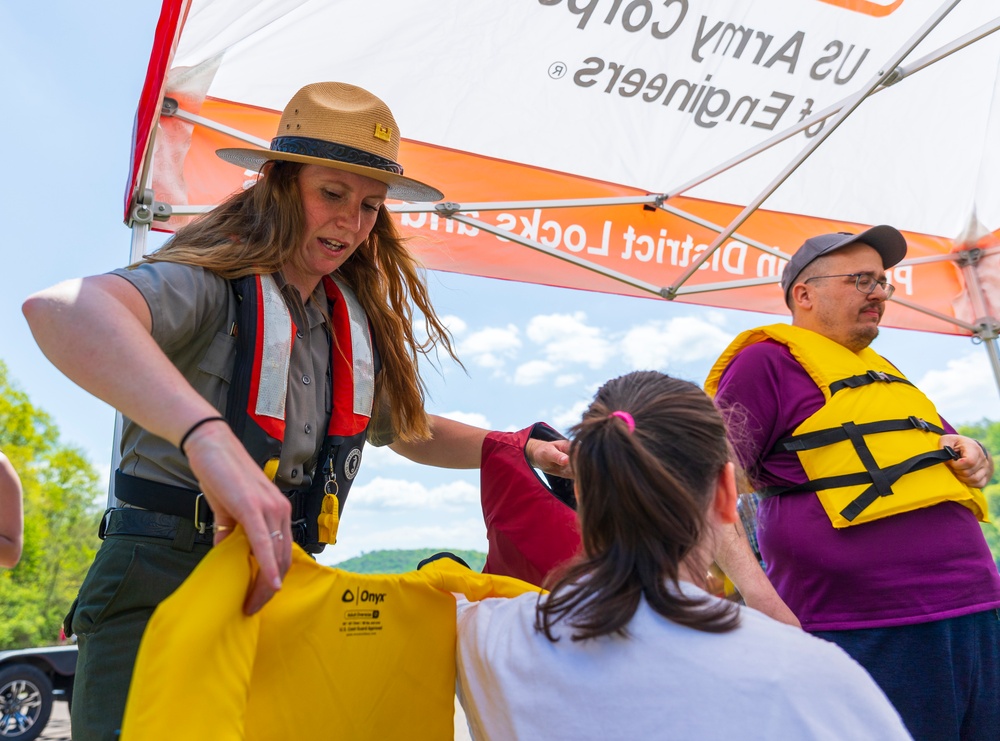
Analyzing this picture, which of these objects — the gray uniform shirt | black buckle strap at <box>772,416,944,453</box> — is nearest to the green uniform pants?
the gray uniform shirt

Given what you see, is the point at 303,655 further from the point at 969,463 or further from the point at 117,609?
the point at 969,463

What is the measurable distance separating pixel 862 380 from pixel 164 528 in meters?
1.80

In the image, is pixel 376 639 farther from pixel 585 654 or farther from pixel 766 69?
pixel 766 69

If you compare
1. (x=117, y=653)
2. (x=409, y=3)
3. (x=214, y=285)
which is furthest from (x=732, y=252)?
(x=117, y=653)

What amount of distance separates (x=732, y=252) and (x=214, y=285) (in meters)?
2.93

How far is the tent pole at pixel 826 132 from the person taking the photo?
271 centimetres

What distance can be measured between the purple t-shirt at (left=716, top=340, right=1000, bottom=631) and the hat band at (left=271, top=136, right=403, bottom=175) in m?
1.07

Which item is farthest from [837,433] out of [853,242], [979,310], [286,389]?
[979,310]

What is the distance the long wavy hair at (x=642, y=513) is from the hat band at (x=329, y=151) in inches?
27.7

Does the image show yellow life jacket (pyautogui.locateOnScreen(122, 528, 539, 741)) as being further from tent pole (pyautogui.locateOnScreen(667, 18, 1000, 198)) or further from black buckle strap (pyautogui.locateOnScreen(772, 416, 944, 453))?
tent pole (pyautogui.locateOnScreen(667, 18, 1000, 198))

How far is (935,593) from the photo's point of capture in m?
2.10

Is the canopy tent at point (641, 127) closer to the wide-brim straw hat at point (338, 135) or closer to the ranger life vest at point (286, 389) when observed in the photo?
the wide-brim straw hat at point (338, 135)

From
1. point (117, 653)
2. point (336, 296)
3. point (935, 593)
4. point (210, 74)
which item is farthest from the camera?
point (210, 74)

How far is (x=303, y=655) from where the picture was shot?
1164 mm
